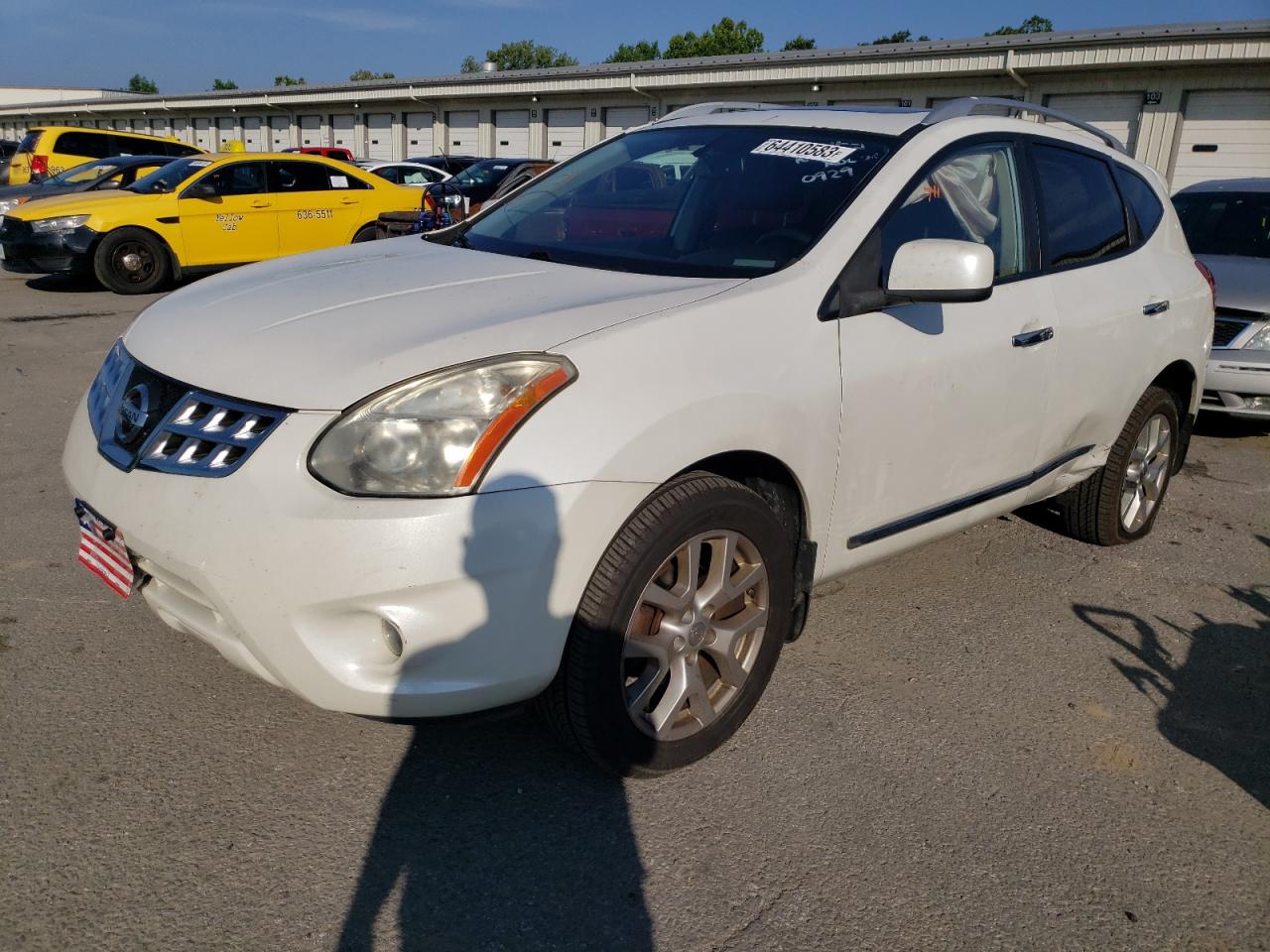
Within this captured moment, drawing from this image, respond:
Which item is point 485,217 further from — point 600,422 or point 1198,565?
point 1198,565

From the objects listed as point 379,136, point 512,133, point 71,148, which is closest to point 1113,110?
point 512,133

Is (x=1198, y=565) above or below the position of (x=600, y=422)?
below

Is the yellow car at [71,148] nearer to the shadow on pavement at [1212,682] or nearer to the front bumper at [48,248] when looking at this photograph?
the front bumper at [48,248]

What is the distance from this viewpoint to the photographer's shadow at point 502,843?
221 centimetres

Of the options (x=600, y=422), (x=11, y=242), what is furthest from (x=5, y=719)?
(x=11, y=242)

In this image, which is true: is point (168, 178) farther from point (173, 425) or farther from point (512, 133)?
point (512, 133)

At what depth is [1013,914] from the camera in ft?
7.70

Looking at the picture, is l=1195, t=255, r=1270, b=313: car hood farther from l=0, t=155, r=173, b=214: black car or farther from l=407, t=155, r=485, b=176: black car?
l=407, t=155, r=485, b=176: black car

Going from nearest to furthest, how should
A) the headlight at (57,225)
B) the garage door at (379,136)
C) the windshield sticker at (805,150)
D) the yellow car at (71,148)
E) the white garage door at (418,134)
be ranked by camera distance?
the windshield sticker at (805,150)
the headlight at (57,225)
the yellow car at (71,148)
the white garage door at (418,134)
the garage door at (379,136)

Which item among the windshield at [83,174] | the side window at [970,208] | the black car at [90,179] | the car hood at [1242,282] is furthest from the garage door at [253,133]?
the side window at [970,208]

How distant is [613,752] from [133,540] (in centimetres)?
124

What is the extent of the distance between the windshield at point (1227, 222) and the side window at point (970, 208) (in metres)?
5.02

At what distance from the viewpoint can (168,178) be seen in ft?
39.1

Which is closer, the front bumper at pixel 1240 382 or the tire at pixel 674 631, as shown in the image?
the tire at pixel 674 631
